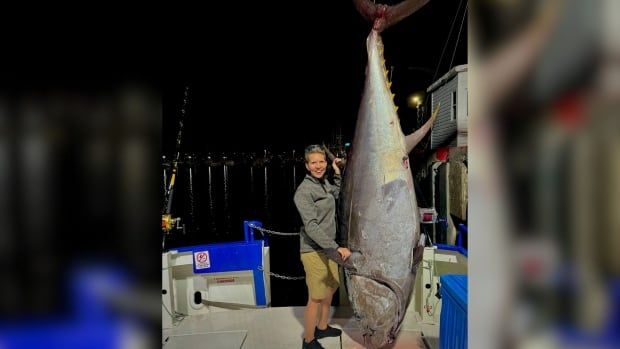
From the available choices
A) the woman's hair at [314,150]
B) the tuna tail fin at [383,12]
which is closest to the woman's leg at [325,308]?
the woman's hair at [314,150]

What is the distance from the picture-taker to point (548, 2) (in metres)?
0.61

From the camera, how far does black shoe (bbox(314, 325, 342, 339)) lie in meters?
3.37

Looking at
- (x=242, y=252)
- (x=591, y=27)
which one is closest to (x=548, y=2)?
(x=591, y=27)

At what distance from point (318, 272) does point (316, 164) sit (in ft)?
2.81

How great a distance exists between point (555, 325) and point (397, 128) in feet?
6.36

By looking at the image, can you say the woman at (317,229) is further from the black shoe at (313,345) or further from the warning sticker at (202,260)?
the warning sticker at (202,260)

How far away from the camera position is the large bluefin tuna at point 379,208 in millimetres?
2332

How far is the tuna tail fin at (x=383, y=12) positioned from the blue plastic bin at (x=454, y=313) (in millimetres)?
1532

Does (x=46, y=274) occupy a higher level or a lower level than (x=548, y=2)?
lower

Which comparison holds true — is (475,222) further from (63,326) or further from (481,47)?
(63,326)

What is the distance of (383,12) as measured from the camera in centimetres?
244

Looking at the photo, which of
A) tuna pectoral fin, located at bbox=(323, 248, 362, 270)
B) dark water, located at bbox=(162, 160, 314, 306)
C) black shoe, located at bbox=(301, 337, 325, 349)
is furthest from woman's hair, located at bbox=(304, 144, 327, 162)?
dark water, located at bbox=(162, 160, 314, 306)

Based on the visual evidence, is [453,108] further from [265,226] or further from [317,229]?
[265,226]

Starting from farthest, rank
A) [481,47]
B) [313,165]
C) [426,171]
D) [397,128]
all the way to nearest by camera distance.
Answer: [426,171] < [313,165] < [397,128] < [481,47]
